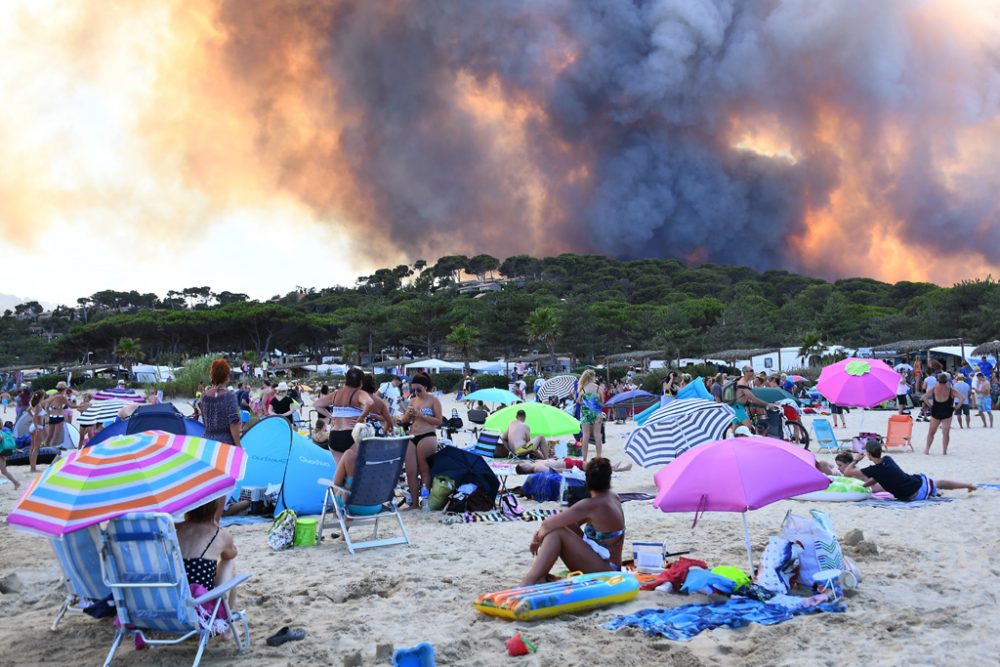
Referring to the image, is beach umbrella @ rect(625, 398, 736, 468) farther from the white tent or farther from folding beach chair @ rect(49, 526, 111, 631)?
the white tent

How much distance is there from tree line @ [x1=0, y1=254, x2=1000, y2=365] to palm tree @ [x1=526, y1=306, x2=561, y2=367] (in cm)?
14

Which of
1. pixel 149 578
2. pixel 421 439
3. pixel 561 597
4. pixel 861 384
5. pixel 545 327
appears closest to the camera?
pixel 149 578

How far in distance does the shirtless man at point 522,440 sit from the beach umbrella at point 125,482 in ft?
22.3

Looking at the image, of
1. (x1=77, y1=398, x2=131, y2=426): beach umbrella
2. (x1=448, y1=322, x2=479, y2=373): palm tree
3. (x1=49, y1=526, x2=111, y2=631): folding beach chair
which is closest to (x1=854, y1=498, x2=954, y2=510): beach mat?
(x1=49, y1=526, x2=111, y2=631): folding beach chair

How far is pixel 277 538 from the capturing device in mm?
6199

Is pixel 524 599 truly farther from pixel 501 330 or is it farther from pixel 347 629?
pixel 501 330

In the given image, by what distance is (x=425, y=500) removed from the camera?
8047mm

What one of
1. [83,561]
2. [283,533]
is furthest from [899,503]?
[83,561]

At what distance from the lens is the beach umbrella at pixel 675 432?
24.7ft

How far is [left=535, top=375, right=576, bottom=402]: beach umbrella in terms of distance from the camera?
2186 centimetres

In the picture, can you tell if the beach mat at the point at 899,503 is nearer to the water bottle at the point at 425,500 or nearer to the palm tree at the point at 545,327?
the water bottle at the point at 425,500

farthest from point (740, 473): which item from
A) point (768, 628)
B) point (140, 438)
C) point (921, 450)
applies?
point (921, 450)

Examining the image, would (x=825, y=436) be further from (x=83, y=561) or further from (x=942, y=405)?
(x=83, y=561)

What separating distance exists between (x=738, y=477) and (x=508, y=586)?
149 centimetres
